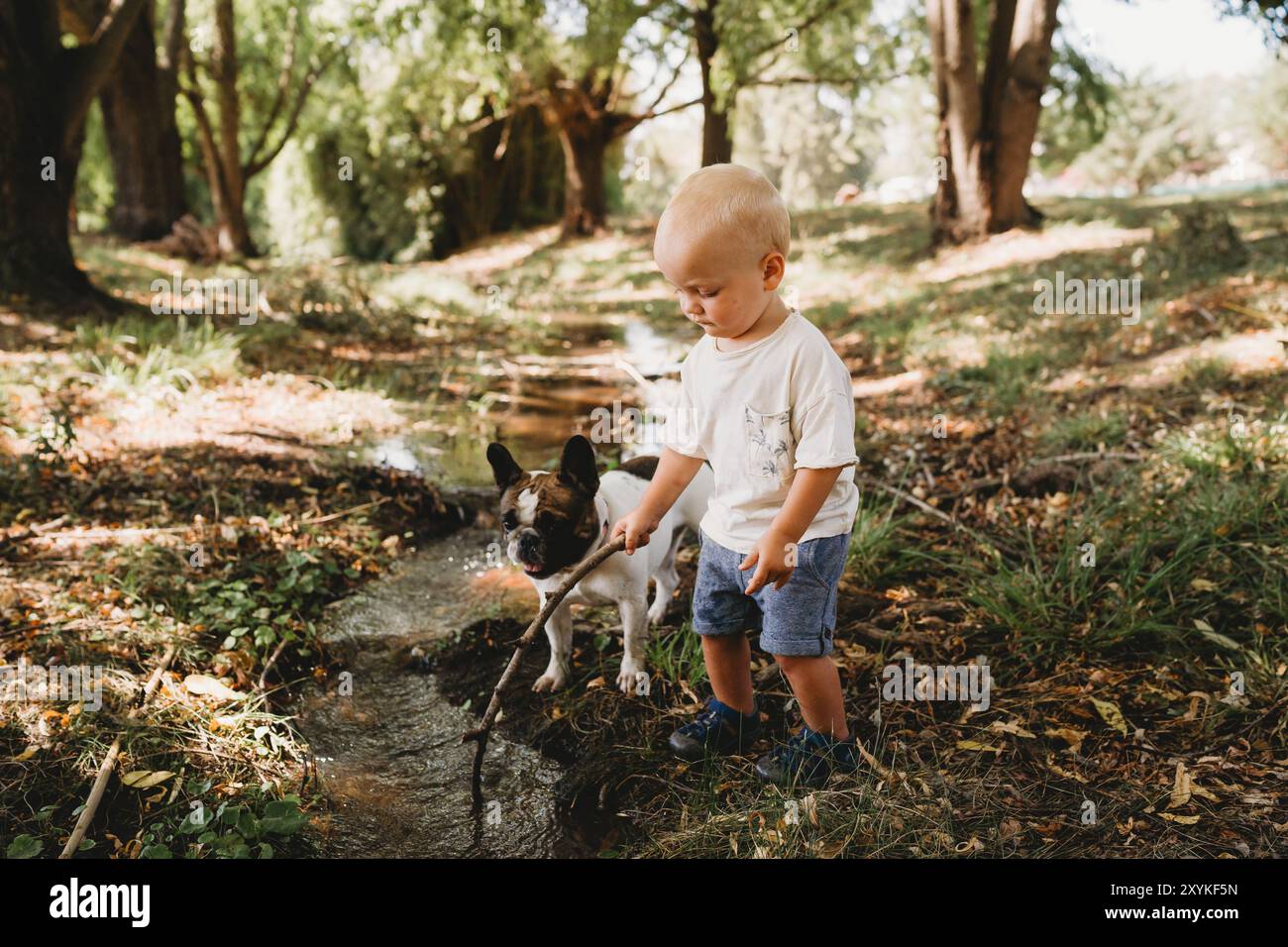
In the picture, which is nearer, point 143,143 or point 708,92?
point 708,92

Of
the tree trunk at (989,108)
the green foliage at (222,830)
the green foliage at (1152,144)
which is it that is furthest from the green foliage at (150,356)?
the green foliage at (1152,144)

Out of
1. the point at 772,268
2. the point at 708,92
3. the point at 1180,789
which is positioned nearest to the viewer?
the point at 772,268

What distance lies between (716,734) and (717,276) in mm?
1617

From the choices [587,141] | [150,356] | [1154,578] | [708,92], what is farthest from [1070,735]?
[587,141]

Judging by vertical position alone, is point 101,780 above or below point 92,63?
below

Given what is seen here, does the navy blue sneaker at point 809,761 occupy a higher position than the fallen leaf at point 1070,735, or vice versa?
the navy blue sneaker at point 809,761

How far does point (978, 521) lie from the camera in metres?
4.56

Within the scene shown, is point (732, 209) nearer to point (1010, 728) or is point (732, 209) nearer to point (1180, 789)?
point (1010, 728)

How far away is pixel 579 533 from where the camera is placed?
3043mm

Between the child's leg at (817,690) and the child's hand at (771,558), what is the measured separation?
400 millimetres

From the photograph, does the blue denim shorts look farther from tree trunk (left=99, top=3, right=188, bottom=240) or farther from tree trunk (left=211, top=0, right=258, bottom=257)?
tree trunk (left=99, top=3, right=188, bottom=240)

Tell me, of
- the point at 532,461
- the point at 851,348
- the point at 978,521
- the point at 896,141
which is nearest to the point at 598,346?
the point at 851,348

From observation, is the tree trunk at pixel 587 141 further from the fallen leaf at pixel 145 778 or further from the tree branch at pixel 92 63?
the fallen leaf at pixel 145 778

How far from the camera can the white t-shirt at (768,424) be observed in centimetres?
234
